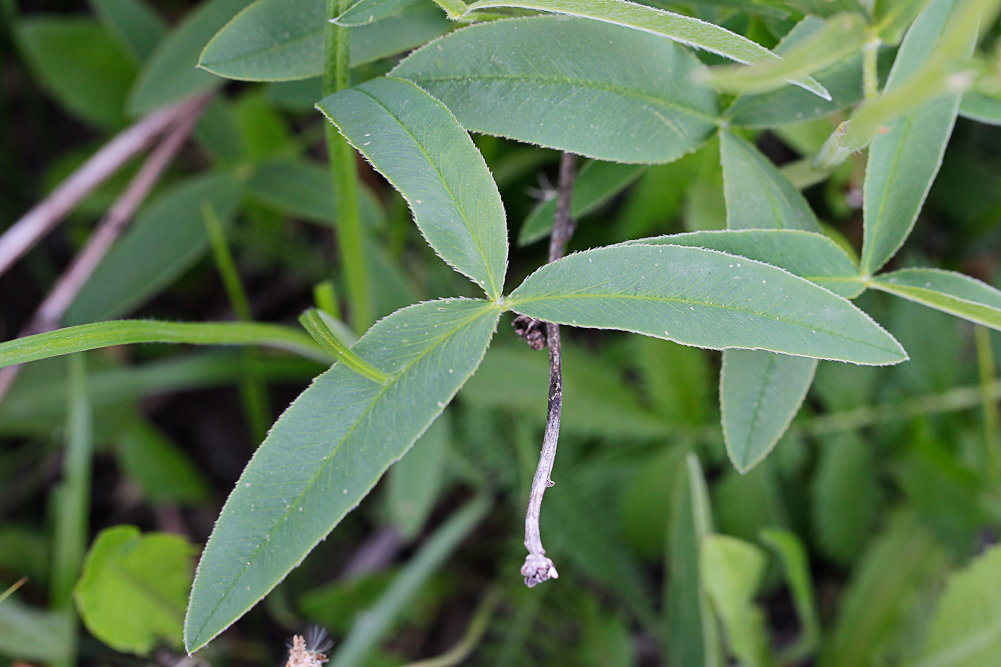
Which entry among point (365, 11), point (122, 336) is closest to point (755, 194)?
point (365, 11)

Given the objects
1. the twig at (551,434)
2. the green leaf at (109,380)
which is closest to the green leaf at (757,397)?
the twig at (551,434)

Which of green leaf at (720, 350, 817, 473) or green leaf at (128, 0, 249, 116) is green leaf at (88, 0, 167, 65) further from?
green leaf at (720, 350, 817, 473)

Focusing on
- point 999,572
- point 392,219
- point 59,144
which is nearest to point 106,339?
point 392,219

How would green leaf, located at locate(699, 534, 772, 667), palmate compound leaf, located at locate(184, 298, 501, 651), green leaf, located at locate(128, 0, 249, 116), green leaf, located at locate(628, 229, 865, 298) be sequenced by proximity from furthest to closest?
1. green leaf, located at locate(128, 0, 249, 116)
2. green leaf, located at locate(699, 534, 772, 667)
3. green leaf, located at locate(628, 229, 865, 298)
4. palmate compound leaf, located at locate(184, 298, 501, 651)

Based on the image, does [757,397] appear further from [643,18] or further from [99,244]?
[99,244]

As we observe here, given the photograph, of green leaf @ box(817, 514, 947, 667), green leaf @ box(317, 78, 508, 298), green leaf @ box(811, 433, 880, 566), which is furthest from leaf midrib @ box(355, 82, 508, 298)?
green leaf @ box(817, 514, 947, 667)
